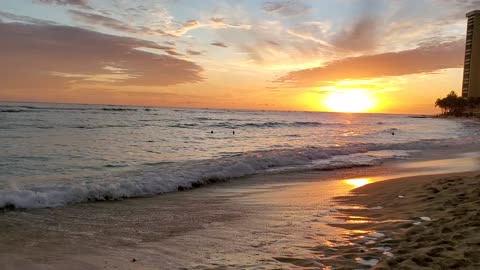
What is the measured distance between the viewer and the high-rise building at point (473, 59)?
133125 millimetres

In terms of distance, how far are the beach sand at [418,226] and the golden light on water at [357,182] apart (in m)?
1.73

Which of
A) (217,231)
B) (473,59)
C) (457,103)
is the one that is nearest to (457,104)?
(457,103)

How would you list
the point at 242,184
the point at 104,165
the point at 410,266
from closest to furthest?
the point at 410,266, the point at 242,184, the point at 104,165

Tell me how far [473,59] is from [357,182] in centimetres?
14653

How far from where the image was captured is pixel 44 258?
191 inches

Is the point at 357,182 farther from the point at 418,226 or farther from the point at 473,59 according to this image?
the point at 473,59

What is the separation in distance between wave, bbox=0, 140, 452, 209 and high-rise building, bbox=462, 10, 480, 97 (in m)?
136

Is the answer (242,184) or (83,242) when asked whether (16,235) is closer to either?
(83,242)

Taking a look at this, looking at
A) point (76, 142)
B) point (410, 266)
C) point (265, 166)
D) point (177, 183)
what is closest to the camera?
point (410, 266)

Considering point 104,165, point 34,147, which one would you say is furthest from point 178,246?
point 34,147

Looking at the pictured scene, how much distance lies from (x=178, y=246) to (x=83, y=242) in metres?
1.42

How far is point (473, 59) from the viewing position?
437ft

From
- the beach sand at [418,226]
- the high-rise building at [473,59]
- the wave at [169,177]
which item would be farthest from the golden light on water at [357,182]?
the high-rise building at [473,59]

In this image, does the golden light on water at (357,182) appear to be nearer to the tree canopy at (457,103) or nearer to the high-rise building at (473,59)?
the tree canopy at (457,103)
